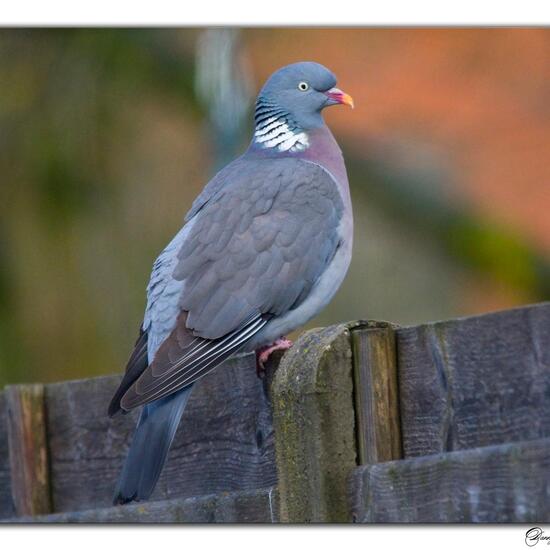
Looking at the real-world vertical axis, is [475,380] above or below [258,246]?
below

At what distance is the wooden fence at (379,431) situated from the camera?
5.92 ft

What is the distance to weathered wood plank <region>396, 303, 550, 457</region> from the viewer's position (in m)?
1.81

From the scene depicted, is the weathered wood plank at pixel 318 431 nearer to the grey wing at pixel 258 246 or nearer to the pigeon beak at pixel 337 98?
the grey wing at pixel 258 246

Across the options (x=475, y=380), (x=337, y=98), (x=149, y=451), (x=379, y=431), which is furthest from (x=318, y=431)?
(x=337, y=98)

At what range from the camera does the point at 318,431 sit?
6.79ft

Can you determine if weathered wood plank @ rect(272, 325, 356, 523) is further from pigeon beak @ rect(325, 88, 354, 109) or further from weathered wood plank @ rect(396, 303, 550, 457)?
pigeon beak @ rect(325, 88, 354, 109)

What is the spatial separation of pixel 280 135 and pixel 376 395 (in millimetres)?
1645

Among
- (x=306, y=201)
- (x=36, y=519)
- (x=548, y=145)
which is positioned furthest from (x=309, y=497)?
(x=548, y=145)

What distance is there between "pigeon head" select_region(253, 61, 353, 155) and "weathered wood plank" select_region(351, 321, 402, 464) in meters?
1.53

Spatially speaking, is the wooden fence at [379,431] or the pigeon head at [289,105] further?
the pigeon head at [289,105]

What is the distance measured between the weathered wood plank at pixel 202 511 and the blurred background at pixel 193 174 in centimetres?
233

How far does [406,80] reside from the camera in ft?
15.5

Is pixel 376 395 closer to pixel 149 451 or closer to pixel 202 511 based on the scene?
pixel 202 511
